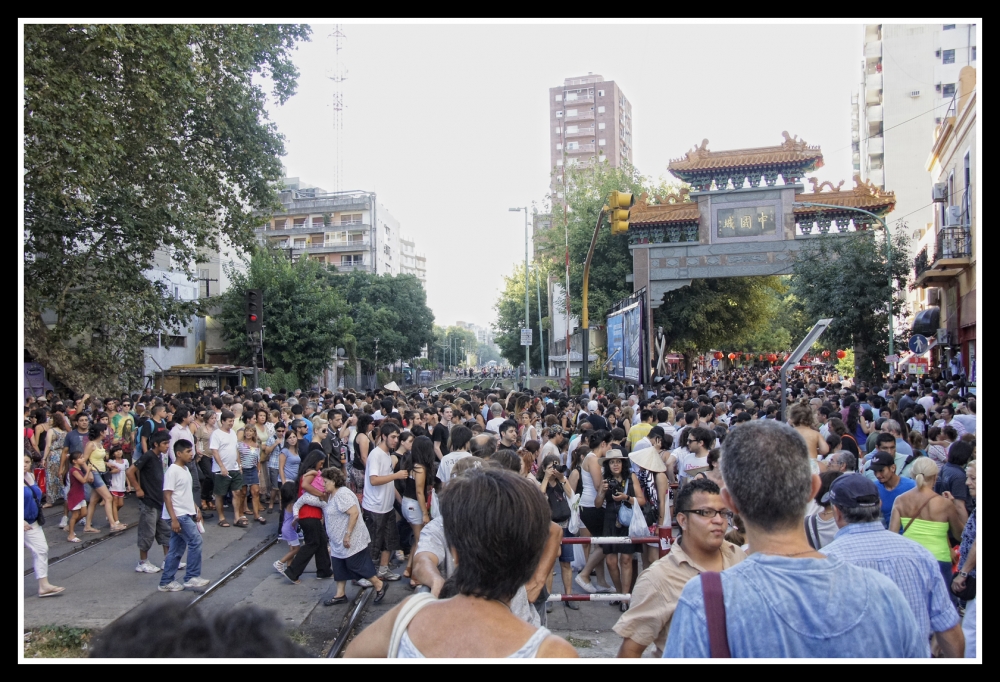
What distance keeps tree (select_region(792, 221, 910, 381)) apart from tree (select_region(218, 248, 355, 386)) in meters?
19.1

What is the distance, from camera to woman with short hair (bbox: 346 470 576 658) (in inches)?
78.0

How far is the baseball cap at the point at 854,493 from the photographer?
3322 millimetres

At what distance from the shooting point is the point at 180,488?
292 inches

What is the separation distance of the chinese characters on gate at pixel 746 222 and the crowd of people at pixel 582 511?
12.6m

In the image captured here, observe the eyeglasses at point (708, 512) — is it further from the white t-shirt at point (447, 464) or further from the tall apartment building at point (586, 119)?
the tall apartment building at point (586, 119)

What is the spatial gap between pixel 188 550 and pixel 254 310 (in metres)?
8.14

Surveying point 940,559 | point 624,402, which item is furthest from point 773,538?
point 624,402

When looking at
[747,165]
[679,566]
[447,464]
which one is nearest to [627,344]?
[747,165]

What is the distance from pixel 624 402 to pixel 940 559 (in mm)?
10290

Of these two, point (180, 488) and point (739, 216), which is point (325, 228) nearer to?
point (739, 216)

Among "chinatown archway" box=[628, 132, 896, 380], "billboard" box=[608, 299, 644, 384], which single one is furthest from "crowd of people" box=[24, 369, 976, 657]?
"chinatown archway" box=[628, 132, 896, 380]

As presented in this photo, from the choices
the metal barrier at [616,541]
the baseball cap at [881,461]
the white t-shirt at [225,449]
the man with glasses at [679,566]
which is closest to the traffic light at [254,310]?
the white t-shirt at [225,449]

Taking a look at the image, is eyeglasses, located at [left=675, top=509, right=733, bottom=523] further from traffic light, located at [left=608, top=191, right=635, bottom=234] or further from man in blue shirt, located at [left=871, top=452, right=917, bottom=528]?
traffic light, located at [left=608, top=191, right=635, bottom=234]
